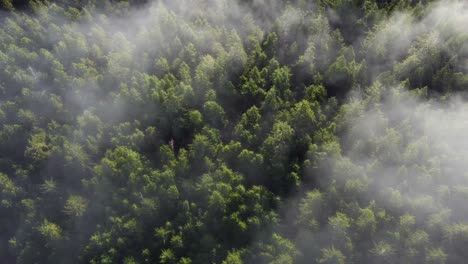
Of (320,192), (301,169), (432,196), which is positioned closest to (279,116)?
(301,169)

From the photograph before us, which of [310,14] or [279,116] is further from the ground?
[310,14]

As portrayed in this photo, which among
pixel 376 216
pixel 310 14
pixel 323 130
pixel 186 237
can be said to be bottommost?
pixel 186 237

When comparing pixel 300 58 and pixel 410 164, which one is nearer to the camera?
pixel 410 164

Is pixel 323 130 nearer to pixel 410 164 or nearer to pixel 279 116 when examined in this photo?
pixel 279 116

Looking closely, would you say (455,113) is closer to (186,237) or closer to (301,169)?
(301,169)

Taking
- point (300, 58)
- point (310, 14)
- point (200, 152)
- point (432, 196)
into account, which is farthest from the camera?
point (310, 14)

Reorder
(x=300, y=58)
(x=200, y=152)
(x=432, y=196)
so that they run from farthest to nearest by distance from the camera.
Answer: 1. (x=300, y=58)
2. (x=200, y=152)
3. (x=432, y=196)
